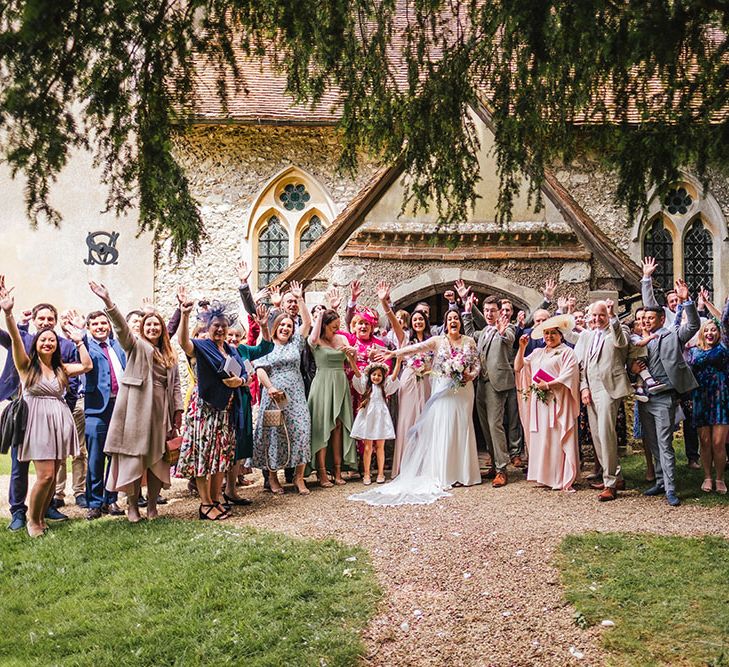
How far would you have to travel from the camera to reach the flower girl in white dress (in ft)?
30.4

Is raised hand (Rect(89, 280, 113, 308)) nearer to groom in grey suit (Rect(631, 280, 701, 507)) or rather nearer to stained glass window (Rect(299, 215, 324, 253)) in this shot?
groom in grey suit (Rect(631, 280, 701, 507))

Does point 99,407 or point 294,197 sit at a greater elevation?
point 294,197

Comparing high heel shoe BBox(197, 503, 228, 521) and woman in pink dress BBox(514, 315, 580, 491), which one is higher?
woman in pink dress BBox(514, 315, 580, 491)

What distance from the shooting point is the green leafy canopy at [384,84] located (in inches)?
141

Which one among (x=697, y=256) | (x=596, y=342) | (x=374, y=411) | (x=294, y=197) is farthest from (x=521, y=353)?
(x=697, y=256)

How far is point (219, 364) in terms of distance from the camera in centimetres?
746

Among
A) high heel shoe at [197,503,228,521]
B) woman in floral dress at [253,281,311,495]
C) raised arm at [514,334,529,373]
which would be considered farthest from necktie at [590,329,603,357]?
high heel shoe at [197,503,228,521]

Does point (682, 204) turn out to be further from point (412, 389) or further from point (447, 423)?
point (447, 423)

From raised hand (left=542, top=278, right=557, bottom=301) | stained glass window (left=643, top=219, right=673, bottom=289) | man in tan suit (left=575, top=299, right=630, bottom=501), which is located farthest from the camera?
stained glass window (left=643, top=219, right=673, bottom=289)

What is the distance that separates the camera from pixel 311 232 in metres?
16.8

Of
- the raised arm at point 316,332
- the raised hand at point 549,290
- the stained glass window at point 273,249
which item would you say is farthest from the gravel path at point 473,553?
the stained glass window at point 273,249

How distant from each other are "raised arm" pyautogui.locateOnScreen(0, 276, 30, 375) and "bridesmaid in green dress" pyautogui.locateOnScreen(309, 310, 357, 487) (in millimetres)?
3193

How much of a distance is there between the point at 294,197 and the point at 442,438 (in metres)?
8.87

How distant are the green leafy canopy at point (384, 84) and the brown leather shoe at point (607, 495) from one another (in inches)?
159
